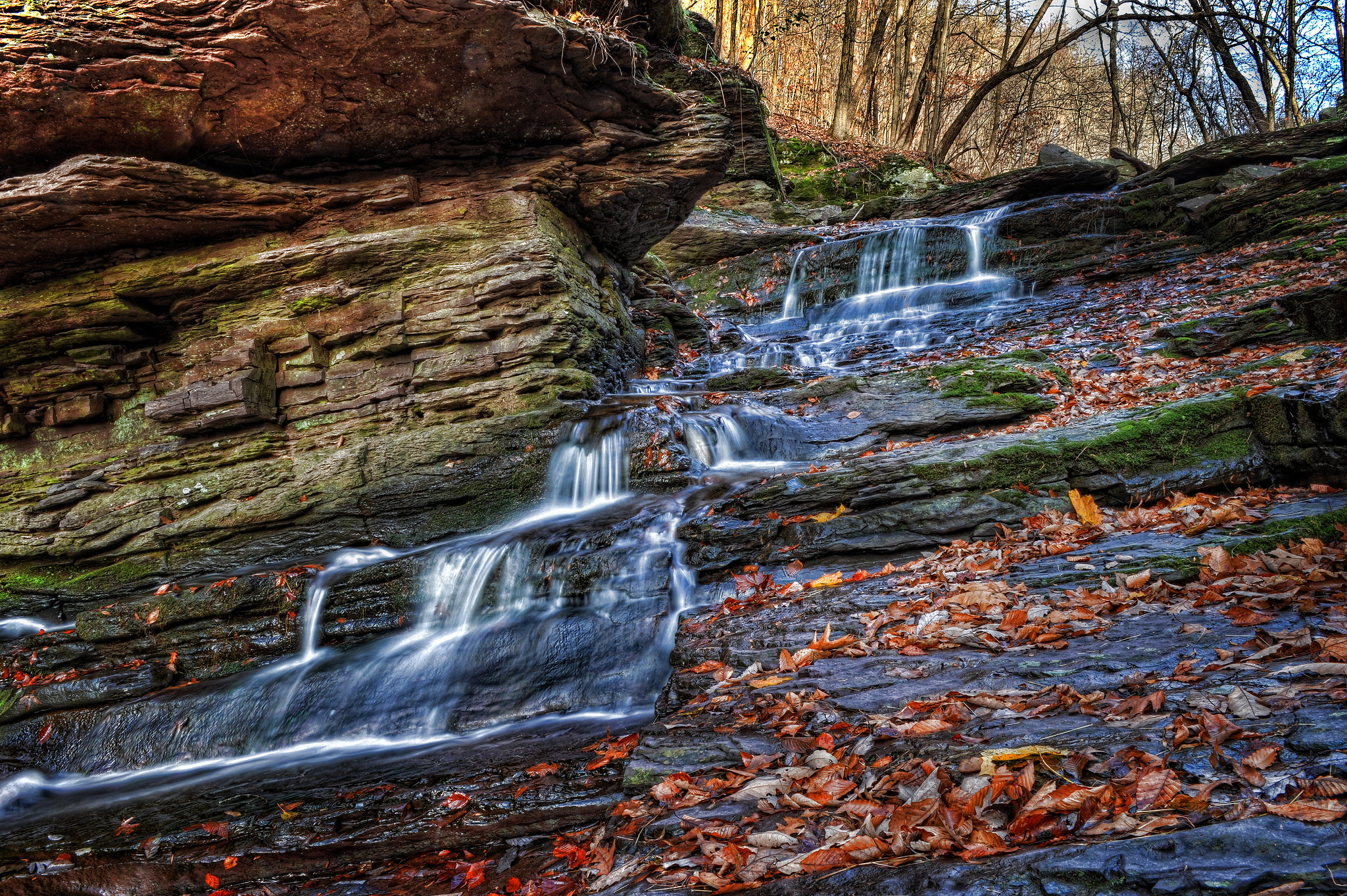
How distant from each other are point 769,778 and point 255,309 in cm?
933

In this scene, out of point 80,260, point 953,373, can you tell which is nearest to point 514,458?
point 953,373

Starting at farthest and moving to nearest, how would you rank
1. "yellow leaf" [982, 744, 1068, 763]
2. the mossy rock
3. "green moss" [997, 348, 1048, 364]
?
the mossy rock, "green moss" [997, 348, 1048, 364], "yellow leaf" [982, 744, 1068, 763]

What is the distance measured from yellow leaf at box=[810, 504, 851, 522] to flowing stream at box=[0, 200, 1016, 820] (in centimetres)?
123

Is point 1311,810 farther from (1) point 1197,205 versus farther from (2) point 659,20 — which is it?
(1) point 1197,205

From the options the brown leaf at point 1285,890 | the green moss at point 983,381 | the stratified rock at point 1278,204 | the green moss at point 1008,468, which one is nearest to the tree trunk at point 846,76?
the stratified rock at point 1278,204

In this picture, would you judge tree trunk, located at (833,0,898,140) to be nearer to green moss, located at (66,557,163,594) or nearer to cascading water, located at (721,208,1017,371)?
cascading water, located at (721,208,1017,371)

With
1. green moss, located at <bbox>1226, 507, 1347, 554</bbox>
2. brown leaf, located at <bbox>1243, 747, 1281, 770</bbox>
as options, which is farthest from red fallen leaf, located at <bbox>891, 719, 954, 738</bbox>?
green moss, located at <bbox>1226, 507, 1347, 554</bbox>

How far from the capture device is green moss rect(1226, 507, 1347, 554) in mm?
3625

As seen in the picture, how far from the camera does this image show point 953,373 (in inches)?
322

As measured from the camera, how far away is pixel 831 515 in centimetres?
563

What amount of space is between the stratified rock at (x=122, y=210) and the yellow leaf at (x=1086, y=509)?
9.85 meters

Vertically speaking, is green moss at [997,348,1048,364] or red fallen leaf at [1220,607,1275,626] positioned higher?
green moss at [997,348,1048,364]

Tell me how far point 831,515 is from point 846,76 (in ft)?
71.8

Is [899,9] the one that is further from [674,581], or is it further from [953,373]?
[674,581]
